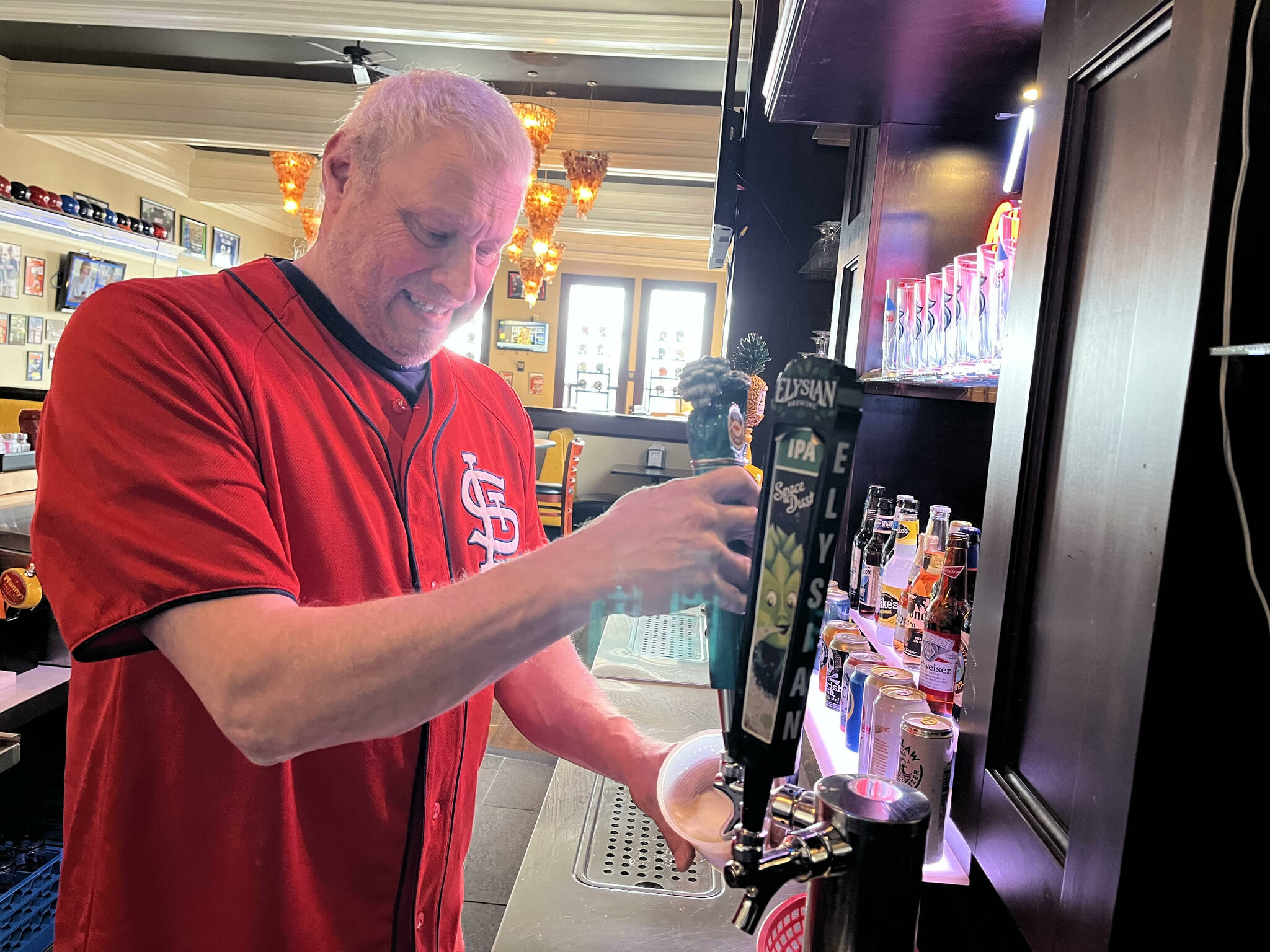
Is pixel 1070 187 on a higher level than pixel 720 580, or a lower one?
higher

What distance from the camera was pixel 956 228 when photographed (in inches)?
74.9

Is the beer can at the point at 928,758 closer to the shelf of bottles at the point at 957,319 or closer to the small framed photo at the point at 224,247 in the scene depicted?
the shelf of bottles at the point at 957,319

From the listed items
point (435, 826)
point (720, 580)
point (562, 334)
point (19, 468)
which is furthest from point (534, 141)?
point (562, 334)

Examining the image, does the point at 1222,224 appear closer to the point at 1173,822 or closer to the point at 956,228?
the point at 1173,822

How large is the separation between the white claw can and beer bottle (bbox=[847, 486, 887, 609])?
34.8 inches

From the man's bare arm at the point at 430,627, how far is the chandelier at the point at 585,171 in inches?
226

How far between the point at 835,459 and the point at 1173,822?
1.21ft

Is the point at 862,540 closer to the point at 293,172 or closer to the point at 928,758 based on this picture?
the point at 928,758

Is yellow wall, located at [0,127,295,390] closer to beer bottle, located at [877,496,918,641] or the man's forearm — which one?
beer bottle, located at [877,496,918,641]

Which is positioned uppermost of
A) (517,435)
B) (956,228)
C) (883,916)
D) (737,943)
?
(956,228)

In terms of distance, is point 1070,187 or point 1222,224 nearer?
point 1222,224

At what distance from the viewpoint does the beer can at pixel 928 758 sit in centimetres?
111

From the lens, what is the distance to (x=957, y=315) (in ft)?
4.35

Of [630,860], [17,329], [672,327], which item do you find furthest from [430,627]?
[672,327]
